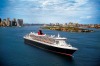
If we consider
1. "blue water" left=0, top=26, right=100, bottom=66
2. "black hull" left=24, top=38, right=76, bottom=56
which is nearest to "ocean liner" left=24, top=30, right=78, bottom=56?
"black hull" left=24, top=38, right=76, bottom=56

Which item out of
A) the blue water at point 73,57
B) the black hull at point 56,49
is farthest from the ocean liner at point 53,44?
the blue water at point 73,57

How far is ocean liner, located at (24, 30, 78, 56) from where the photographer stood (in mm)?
7739

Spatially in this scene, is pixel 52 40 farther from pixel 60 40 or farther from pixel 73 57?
pixel 73 57

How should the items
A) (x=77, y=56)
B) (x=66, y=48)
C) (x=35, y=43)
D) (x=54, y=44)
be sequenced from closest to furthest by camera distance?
(x=77, y=56)
(x=66, y=48)
(x=54, y=44)
(x=35, y=43)

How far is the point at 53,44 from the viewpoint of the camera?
27.9 feet

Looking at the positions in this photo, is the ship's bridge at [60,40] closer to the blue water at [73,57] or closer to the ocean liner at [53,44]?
the ocean liner at [53,44]

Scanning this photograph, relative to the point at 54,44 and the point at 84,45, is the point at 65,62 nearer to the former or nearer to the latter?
the point at 84,45

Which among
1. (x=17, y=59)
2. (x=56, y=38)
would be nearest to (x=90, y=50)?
(x=56, y=38)

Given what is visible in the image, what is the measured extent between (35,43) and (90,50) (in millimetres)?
3640

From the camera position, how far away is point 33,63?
6297 millimetres

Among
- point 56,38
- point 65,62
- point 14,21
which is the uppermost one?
point 14,21

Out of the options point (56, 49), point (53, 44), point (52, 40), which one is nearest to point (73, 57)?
point (56, 49)

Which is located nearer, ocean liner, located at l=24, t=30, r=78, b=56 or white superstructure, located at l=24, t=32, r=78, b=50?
ocean liner, located at l=24, t=30, r=78, b=56

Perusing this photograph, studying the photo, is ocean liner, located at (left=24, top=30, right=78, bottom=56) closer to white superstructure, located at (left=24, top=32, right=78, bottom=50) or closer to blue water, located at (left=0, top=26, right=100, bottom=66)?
white superstructure, located at (left=24, top=32, right=78, bottom=50)
